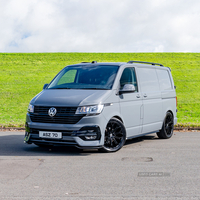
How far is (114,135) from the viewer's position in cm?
829

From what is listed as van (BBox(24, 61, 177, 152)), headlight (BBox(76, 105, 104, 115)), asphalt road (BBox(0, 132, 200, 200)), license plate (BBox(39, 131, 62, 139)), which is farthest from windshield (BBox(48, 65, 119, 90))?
asphalt road (BBox(0, 132, 200, 200))

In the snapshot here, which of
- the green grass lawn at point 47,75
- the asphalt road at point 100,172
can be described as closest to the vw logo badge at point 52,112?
the asphalt road at point 100,172

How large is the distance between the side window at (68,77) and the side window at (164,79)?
2648 millimetres

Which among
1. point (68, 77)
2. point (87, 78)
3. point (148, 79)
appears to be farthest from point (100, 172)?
point (148, 79)

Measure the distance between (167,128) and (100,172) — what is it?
5.12 metres

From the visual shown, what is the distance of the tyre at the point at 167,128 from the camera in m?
10.7

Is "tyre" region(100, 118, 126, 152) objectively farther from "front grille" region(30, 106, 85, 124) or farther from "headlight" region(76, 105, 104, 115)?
"front grille" region(30, 106, 85, 124)

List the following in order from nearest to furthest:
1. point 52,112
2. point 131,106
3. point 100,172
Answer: point 100,172, point 52,112, point 131,106

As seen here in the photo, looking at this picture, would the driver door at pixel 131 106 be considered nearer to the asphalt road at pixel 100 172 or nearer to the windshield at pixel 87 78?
the windshield at pixel 87 78

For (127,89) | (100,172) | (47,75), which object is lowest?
(100,172)

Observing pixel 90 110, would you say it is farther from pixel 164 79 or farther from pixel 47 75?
pixel 47 75

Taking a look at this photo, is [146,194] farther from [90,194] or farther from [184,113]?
[184,113]

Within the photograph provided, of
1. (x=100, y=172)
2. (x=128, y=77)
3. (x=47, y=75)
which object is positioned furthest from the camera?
(x=47, y=75)

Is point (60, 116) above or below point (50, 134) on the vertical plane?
above
